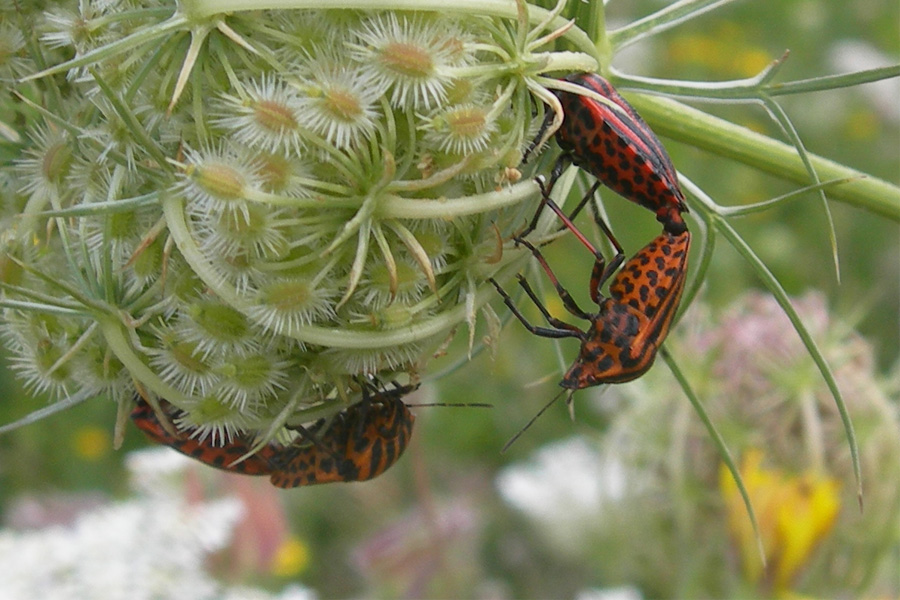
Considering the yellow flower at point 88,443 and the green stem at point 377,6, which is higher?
the green stem at point 377,6

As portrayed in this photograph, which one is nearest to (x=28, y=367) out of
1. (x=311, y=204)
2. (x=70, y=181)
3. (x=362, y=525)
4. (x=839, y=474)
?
(x=70, y=181)

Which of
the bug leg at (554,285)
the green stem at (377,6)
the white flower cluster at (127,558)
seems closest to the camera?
the green stem at (377,6)

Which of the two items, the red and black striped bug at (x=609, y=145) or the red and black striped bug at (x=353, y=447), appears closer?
the red and black striped bug at (x=609, y=145)

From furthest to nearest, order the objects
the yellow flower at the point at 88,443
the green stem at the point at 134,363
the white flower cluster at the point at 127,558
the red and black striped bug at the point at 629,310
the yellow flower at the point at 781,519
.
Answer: the yellow flower at the point at 88,443
the yellow flower at the point at 781,519
the white flower cluster at the point at 127,558
the red and black striped bug at the point at 629,310
the green stem at the point at 134,363

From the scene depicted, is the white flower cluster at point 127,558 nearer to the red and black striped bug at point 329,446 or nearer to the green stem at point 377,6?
the red and black striped bug at point 329,446

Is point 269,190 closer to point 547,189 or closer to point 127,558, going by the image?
point 547,189

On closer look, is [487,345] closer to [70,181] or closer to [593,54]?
[593,54]

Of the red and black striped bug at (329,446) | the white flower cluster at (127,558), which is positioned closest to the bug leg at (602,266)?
the red and black striped bug at (329,446)

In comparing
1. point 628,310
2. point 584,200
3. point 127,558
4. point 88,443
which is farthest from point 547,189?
point 88,443
